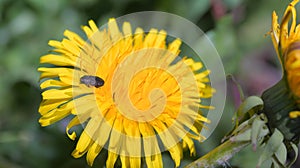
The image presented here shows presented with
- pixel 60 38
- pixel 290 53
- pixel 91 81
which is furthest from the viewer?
pixel 60 38

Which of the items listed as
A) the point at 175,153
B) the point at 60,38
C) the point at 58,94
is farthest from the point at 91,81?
the point at 60,38

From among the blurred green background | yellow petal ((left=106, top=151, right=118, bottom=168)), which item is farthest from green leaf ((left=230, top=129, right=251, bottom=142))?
the blurred green background

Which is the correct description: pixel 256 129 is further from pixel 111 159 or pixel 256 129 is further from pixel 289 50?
pixel 111 159

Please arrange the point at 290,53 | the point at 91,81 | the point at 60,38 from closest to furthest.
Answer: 1. the point at 290,53
2. the point at 91,81
3. the point at 60,38

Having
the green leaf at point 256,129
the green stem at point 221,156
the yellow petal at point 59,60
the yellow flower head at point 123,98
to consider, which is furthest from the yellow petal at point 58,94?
the green leaf at point 256,129

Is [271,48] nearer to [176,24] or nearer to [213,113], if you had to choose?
[176,24]

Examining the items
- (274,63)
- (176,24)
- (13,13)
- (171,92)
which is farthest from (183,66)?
(274,63)
